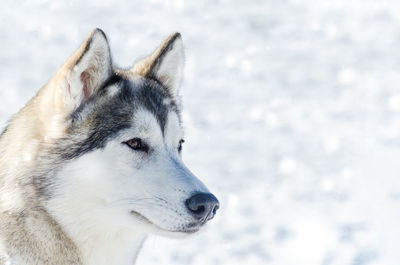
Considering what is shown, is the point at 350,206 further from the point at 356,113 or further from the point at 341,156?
the point at 356,113

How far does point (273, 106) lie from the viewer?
7793 mm

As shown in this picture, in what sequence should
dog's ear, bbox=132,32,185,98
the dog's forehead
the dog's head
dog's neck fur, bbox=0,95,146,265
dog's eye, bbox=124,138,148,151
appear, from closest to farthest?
dog's neck fur, bbox=0,95,146,265, the dog's head, dog's eye, bbox=124,138,148,151, the dog's forehead, dog's ear, bbox=132,32,185,98

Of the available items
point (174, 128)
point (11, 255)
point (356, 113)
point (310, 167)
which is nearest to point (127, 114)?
point (174, 128)

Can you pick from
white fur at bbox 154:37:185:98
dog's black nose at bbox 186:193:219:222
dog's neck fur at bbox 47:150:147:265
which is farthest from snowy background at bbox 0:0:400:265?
dog's black nose at bbox 186:193:219:222

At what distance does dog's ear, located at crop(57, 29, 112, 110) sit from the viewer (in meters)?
3.23

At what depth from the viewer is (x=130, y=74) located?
3.70 meters

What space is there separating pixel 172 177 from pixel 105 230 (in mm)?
376

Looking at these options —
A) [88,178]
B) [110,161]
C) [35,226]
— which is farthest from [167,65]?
[35,226]

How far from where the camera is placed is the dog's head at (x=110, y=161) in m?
3.16

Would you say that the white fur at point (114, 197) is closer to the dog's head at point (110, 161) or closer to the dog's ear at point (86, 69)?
the dog's head at point (110, 161)

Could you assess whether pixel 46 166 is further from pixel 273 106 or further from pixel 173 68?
pixel 273 106

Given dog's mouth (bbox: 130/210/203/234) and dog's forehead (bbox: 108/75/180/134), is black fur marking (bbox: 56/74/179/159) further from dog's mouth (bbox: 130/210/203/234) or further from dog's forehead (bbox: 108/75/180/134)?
dog's mouth (bbox: 130/210/203/234)

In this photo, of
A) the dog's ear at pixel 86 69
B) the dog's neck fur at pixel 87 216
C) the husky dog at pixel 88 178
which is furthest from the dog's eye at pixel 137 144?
the dog's ear at pixel 86 69

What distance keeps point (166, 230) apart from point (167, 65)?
102 centimetres
